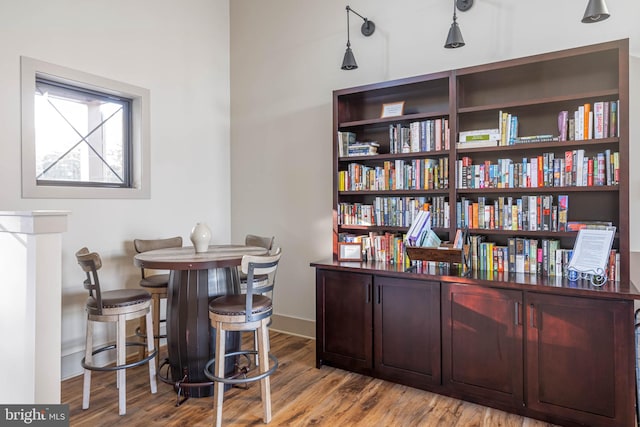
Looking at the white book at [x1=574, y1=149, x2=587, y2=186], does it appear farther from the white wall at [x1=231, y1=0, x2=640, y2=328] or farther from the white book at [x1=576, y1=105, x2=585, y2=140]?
the white wall at [x1=231, y1=0, x2=640, y2=328]

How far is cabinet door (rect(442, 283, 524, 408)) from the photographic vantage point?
2441 mm

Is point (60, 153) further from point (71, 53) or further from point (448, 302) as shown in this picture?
point (448, 302)

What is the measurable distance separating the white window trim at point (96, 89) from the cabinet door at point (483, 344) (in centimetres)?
267

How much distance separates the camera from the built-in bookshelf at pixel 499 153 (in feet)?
8.14

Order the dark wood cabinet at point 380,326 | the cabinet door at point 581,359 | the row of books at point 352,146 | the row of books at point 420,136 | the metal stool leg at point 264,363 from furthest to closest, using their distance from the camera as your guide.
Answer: the row of books at point 352,146
the row of books at point 420,136
the dark wood cabinet at point 380,326
the metal stool leg at point 264,363
the cabinet door at point 581,359

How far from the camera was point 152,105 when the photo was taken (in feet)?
11.9

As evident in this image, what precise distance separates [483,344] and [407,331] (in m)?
0.49

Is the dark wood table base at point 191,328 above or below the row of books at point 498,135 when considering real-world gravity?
below

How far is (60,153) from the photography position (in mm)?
3154

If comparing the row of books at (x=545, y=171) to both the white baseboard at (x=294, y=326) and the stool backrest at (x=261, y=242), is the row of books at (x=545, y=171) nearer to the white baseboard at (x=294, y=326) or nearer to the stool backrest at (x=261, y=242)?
the stool backrest at (x=261, y=242)

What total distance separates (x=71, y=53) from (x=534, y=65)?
335 centimetres

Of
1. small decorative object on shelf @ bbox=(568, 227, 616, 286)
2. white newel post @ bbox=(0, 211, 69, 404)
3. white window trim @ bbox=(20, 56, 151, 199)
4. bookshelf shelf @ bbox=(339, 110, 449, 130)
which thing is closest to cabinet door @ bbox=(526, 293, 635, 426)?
small decorative object on shelf @ bbox=(568, 227, 616, 286)

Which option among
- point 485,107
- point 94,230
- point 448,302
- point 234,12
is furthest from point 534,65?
point 94,230

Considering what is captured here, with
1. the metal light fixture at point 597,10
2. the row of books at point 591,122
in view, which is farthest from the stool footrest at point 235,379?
the metal light fixture at point 597,10
